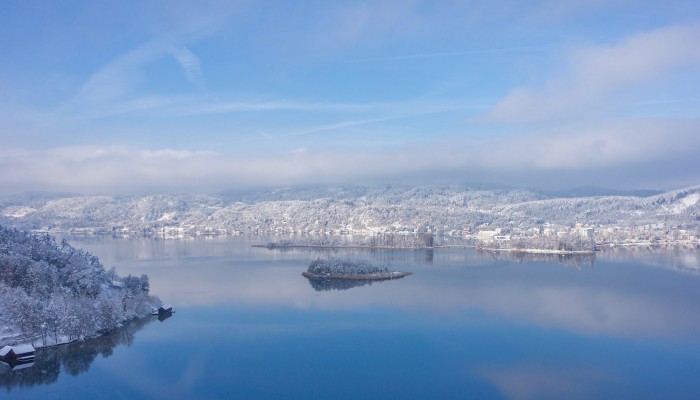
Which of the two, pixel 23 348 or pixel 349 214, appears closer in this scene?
pixel 23 348

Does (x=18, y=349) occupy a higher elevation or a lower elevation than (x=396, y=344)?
higher

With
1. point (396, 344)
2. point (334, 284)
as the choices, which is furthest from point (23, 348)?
point (334, 284)

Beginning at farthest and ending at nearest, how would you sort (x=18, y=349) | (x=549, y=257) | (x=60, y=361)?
1. (x=549, y=257)
2. (x=60, y=361)
3. (x=18, y=349)

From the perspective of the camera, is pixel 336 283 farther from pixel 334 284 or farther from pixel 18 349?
pixel 18 349

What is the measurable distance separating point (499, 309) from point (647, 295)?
272 inches

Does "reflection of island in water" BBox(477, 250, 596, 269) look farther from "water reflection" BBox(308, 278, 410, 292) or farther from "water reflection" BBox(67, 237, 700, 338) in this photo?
"water reflection" BBox(308, 278, 410, 292)

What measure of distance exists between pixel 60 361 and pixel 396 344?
8.08m

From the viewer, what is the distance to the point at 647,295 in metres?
20.2

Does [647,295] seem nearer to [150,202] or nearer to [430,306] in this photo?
[430,306]

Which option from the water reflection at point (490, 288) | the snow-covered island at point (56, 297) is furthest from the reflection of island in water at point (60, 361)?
the water reflection at point (490, 288)

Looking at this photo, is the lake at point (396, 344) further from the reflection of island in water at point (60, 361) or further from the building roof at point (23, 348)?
the building roof at point (23, 348)

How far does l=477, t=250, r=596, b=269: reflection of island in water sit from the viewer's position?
32.0 m

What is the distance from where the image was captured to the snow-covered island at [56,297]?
1333 cm

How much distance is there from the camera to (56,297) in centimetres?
1524
